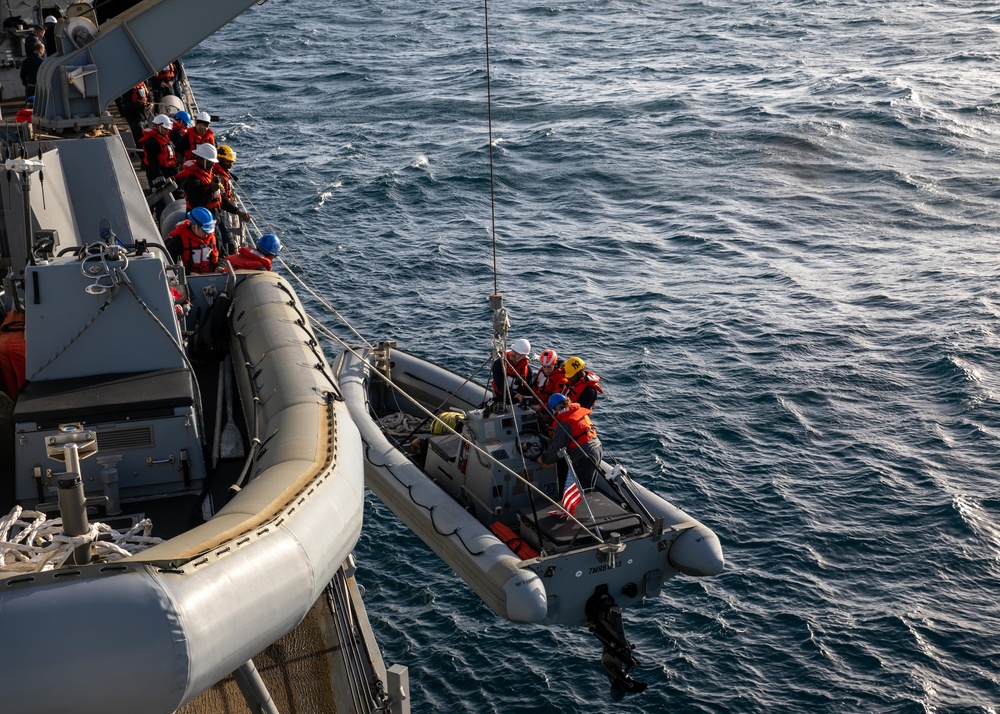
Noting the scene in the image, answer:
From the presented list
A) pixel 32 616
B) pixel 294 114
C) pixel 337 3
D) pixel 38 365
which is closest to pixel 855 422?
pixel 38 365

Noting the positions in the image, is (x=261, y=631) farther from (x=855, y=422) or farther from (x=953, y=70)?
(x=953, y=70)

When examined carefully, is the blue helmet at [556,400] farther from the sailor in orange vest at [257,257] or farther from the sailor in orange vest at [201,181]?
the sailor in orange vest at [201,181]

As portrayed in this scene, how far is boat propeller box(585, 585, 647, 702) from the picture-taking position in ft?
36.2

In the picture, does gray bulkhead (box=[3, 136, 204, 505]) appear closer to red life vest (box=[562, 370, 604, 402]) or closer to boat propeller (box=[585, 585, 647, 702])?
boat propeller (box=[585, 585, 647, 702])

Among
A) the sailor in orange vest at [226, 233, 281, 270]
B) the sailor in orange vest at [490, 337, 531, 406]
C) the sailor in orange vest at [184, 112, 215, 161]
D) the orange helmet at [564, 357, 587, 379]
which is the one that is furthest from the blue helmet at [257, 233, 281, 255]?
the sailor in orange vest at [184, 112, 215, 161]

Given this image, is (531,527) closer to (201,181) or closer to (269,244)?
(269,244)

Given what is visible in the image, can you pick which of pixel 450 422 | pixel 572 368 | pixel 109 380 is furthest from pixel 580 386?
pixel 109 380

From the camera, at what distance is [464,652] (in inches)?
549

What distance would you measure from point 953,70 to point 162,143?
109 feet

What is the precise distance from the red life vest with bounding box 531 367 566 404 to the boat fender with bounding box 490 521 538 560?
1611 millimetres

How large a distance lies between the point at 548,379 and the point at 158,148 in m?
7.73

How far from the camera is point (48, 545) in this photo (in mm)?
6352

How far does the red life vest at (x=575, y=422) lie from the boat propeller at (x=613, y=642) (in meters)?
1.61

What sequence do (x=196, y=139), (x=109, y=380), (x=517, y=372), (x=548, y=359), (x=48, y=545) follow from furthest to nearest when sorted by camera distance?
1. (x=196, y=139)
2. (x=548, y=359)
3. (x=517, y=372)
4. (x=109, y=380)
5. (x=48, y=545)
